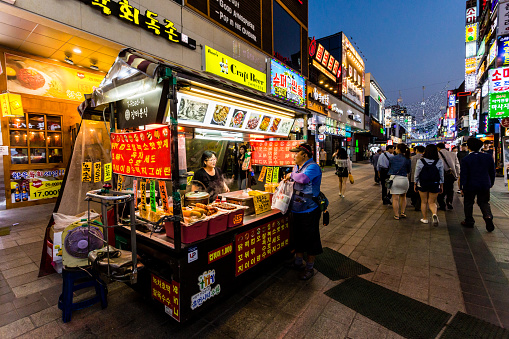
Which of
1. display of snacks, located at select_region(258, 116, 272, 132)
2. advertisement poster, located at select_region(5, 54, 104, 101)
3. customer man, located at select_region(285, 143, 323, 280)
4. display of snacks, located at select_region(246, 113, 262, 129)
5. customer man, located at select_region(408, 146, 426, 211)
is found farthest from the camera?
customer man, located at select_region(408, 146, 426, 211)

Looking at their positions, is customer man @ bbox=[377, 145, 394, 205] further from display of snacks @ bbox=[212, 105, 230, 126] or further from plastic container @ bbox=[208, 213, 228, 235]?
plastic container @ bbox=[208, 213, 228, 235]

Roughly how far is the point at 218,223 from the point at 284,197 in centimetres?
129

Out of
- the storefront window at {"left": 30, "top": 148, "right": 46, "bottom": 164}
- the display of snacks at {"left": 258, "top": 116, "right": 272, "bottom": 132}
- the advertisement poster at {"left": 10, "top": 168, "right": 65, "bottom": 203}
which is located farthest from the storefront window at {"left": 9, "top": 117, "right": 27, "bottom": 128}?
the display of snacks at {"left": 258, "top": 116, "right": 272, "bottom": 132}

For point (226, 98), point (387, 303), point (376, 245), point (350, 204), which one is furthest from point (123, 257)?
point (350, 204)

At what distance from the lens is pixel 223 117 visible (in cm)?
408

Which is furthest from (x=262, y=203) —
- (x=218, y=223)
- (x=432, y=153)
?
(x=432, y=153)

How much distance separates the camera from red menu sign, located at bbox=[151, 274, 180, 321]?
102 inches

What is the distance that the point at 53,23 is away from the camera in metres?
5.76

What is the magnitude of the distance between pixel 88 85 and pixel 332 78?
22.5 metres

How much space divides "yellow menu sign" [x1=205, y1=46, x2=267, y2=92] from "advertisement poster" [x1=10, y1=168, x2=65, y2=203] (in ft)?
23.4

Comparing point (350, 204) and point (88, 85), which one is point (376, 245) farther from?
point (88, 85)

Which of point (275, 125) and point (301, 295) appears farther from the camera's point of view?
point (275, 125)

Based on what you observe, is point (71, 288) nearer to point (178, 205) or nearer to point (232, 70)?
point (178, 205)

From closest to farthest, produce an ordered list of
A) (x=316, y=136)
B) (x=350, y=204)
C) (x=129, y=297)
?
(x=129, y=297)
(x=350, y=204)
(x=316, y=136)
